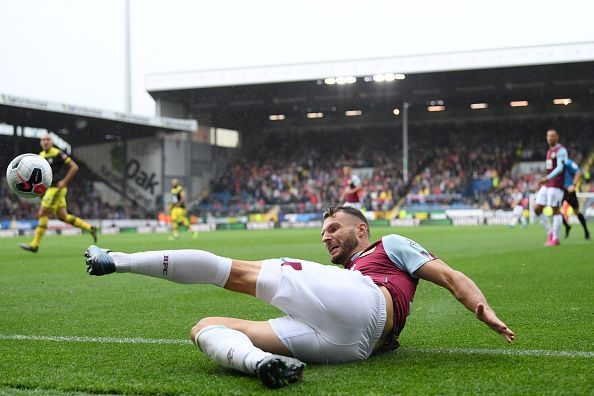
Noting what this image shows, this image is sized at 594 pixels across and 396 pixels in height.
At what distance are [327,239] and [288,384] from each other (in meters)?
1.03

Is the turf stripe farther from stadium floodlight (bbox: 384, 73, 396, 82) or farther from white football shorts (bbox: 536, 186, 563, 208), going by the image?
stadium floodlight (bbox: 384, 73, 396, 82)

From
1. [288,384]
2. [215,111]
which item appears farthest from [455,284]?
[215,111]

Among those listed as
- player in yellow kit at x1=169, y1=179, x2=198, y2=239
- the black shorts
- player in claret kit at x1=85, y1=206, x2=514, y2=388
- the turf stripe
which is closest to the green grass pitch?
the turf stripe

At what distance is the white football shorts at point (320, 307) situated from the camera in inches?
132

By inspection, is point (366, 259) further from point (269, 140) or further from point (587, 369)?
point (269, 140)

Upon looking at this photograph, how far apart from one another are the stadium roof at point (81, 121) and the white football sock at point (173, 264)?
2675 cm

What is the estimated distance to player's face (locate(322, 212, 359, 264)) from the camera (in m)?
3.95

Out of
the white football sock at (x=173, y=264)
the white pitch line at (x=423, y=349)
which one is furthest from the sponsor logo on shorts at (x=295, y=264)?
the white pitch line at (x=423, y=349)

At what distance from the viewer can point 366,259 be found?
3990 millimetres

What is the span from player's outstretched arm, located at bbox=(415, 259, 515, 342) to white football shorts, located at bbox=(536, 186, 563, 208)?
10445mm

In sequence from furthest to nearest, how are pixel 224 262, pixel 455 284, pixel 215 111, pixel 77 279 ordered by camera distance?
pixel 215 111
pixel 77 279
pixel 455 284
pixel 224 262

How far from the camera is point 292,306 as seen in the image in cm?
340

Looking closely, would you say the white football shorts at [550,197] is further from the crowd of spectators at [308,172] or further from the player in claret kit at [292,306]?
the crowd of spectators at [308,172]

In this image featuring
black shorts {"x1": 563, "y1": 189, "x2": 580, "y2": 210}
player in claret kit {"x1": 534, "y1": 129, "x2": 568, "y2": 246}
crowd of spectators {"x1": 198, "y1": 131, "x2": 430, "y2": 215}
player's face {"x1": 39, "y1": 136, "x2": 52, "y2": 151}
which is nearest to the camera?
player's face {"x1": 39, "y1": 136, "x2": 52, "y2": 151}
